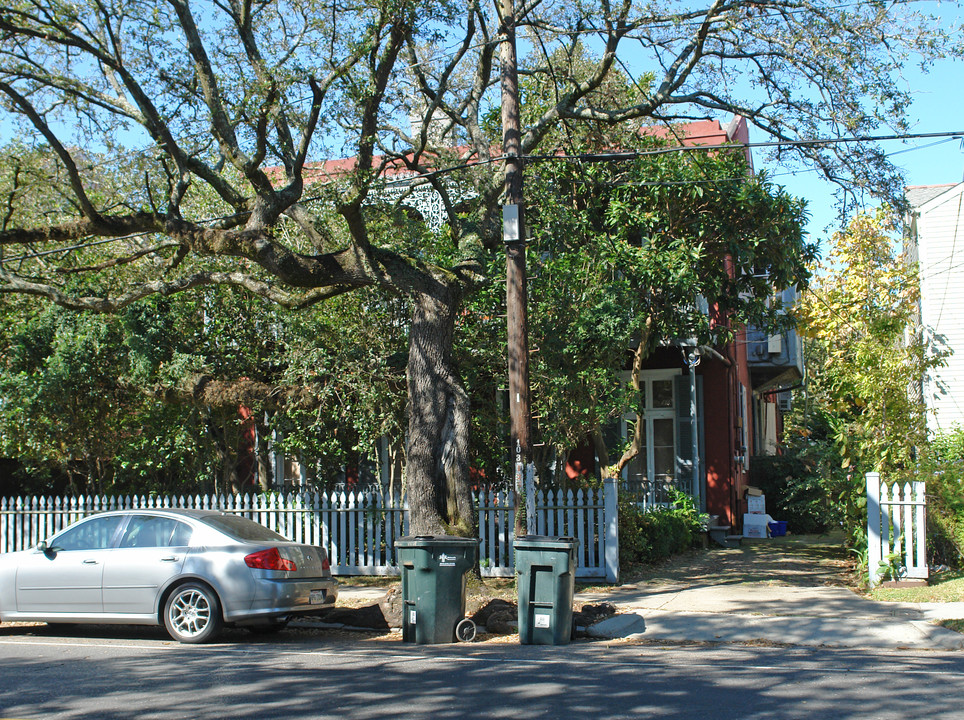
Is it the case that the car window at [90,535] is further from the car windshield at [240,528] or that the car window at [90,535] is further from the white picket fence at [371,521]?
the white picket fence at [371,521]

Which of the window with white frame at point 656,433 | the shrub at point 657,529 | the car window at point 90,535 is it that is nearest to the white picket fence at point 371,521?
the shrub at point 657,529

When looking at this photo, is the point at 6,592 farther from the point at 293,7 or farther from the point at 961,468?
the point at 961,468

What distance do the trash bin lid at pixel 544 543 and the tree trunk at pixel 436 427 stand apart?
261 cm

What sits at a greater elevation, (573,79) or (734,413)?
(573,79)

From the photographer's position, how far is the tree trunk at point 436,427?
39.7 feet

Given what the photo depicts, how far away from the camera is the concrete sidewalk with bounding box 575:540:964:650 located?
9312mm

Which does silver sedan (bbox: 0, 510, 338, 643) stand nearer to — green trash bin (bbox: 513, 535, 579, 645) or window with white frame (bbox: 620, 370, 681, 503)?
green trash bin (bbox: 513, 535, 579, 645)

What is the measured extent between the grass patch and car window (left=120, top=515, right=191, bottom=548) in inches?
332

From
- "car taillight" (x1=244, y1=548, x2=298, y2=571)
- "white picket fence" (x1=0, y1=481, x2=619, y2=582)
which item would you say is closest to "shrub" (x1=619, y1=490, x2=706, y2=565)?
"white picket fence" (x1=0, y1=481, x2=619, y2=582)

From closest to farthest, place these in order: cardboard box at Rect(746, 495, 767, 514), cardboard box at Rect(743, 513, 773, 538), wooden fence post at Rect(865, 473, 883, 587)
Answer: wooden fence post at Rect(865, 473, 883, 587) < cardboard box at Rect(743, 513, 773, 538) < cardboard box at Rect(746, 495, 767, 514)

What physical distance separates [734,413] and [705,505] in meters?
2.71

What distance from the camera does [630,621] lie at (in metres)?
10.1

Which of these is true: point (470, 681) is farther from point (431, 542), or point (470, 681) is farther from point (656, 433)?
point (656, 433)

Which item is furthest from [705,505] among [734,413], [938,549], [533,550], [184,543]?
[184,543]
